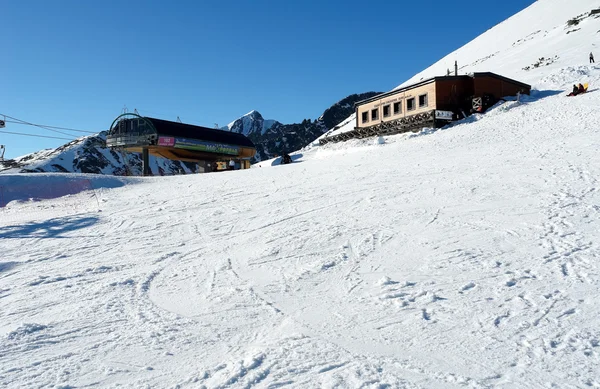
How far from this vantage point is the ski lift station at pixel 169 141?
109ft

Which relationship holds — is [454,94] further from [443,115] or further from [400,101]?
[400,101]

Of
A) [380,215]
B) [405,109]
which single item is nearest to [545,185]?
[380,215]

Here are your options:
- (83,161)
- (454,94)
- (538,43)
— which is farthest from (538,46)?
(83,161)

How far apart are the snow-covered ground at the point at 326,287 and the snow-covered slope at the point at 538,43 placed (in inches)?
1215

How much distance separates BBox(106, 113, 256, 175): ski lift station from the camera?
3331cm

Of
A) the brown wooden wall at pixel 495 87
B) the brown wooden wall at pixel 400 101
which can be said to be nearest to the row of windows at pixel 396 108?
the brown wooden wall at pixel 400 101

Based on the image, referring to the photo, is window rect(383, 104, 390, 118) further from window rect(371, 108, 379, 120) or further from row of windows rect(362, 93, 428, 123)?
window rect(371, 108, 379, 120)

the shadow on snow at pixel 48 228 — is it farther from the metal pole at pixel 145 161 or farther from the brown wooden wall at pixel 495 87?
the brown wooden wall at pixel 495 87

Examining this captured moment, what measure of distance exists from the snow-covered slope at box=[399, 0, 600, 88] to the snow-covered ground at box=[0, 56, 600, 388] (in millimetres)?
30873

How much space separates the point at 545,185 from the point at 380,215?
15.0 feet

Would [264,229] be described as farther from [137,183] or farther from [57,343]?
[137,183]

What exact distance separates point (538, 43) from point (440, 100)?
38418mm

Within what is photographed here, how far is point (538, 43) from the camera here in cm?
5819

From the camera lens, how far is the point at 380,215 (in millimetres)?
10523
